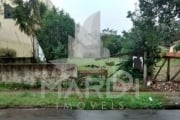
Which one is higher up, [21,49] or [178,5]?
[178,5]

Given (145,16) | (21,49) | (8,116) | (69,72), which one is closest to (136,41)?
(145,16)

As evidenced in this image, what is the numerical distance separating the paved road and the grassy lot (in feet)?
1.93

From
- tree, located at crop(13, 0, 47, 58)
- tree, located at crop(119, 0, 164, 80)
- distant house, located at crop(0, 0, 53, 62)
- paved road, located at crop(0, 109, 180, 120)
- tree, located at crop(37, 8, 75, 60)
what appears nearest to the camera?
paved road, located at crop(0, 109, 180, 120)

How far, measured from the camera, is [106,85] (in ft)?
54.1

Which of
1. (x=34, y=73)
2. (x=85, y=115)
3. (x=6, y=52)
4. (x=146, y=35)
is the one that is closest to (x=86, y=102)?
(x=85, y=115)

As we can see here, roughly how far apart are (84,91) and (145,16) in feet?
19.7

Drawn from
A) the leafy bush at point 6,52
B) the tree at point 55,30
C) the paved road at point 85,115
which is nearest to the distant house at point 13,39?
the leafy bush at point 6,52

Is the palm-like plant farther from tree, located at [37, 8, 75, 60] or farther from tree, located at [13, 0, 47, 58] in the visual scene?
tree, located at [37, 8, 75, 60]

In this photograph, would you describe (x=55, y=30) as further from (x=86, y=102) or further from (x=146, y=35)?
(x=86, y=102)

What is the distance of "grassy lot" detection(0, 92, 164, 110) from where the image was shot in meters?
12.9

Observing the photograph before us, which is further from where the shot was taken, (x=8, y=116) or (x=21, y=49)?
(x=21, y=49)

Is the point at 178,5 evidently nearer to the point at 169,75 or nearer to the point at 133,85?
the point at 169,75

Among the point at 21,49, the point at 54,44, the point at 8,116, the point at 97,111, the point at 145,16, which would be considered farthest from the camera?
the point at 54,44

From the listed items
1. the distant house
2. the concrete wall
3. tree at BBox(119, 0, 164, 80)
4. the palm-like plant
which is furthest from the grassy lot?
the distant house
